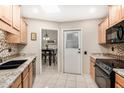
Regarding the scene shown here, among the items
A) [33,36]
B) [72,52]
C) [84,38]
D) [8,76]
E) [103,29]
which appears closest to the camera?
[8,76]

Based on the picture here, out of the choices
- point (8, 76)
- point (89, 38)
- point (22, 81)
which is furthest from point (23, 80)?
point (89, 38)

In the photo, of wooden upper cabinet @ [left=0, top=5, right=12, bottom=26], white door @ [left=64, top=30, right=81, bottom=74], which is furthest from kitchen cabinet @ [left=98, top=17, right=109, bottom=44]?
wooden upper cabinet @ [left=0, top=5, right=12, bottom=26]

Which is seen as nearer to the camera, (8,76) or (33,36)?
(8,76)

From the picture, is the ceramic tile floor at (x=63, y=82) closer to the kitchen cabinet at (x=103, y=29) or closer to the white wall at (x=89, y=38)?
the white wall at (x=89, y=38)

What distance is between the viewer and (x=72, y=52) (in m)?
5.29

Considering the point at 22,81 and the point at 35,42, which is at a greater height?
the point at 35,42

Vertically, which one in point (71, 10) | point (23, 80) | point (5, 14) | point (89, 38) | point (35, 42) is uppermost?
point (71, 10)

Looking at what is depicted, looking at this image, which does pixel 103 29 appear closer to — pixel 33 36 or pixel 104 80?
pixel 104 80

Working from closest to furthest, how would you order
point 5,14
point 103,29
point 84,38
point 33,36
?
point 5,14 < point 103,29 < point 33,36 < point 84,38

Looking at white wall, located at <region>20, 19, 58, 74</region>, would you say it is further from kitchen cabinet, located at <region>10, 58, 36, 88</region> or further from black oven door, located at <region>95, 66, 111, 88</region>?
black oven door, located at <region>95, 66, 111, 88</region>

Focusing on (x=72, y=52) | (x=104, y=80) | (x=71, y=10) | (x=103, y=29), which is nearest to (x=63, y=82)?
(x=72, y=52)

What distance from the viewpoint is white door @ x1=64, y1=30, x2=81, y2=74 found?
5197mm

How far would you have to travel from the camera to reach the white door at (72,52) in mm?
5197
